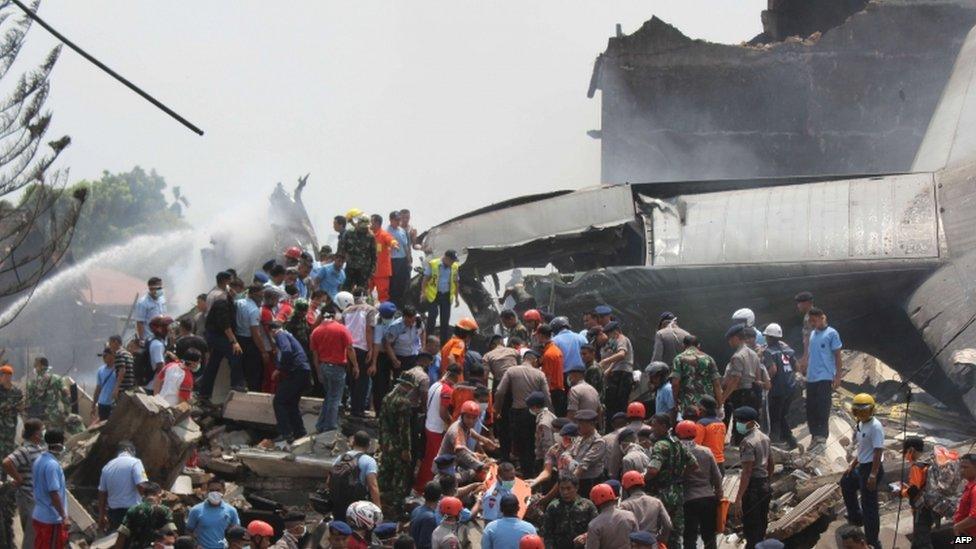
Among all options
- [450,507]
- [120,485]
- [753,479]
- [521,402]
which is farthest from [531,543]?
[120,485]

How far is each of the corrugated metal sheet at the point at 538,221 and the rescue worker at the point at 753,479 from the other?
29.7 feet

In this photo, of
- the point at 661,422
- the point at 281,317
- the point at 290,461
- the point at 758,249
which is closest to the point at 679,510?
the point at 661,422

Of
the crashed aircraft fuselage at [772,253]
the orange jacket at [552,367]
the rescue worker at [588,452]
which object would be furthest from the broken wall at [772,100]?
the rescue worker at [588,452]

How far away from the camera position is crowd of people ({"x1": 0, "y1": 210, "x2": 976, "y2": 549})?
42.3ft

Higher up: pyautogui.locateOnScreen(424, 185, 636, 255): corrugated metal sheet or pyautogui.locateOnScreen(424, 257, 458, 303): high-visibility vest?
pyautogui.locateOnScreen(424, 185, 636, 255): corrugated metal sheet

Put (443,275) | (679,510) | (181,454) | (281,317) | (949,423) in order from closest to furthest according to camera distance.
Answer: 1. (679,510)
2. (181,454)
3. (281,317)
4. (949,423)
5. (443,275)

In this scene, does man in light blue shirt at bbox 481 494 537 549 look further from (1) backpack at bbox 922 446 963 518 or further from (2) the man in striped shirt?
(2) the man in striped shirt

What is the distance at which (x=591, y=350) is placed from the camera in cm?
1670

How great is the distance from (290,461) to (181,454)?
127 centimetres

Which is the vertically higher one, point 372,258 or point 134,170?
point 134,170

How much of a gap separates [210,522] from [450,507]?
2192 millimetres

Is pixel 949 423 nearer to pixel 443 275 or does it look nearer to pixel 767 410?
pixel 767 410

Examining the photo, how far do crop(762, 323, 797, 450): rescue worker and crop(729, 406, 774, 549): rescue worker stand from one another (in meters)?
2.89

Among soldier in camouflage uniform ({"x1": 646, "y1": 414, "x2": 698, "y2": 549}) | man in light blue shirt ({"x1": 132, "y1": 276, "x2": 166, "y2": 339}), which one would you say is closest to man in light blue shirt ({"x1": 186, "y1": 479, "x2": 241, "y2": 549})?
soldier in camouflage uniform ({"x1": 646, "y1": 414, "x2": 698, "y2": 549})
